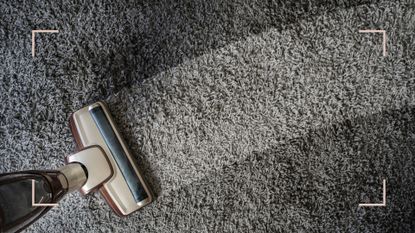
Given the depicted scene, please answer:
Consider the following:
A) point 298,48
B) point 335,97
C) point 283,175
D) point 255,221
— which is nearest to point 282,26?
point 298,48

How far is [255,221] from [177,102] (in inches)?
11.7

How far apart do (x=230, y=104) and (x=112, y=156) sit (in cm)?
26

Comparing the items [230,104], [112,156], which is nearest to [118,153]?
[112,156]

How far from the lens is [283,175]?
91cm

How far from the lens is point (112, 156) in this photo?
0.89 m

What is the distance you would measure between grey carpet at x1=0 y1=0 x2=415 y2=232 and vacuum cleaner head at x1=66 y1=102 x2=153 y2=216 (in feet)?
0.13

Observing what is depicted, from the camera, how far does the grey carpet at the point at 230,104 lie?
90cm

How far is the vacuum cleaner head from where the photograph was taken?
0.88 meters

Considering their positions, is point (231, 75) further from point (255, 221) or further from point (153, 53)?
point (255, 221)

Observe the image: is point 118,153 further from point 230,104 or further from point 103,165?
point 230,104

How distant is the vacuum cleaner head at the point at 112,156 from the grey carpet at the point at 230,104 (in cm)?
4

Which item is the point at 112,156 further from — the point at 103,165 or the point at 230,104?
the point at 230,104

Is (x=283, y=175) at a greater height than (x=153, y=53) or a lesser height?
lesser

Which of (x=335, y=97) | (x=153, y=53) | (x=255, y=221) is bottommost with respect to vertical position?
(x=255, y=221)
